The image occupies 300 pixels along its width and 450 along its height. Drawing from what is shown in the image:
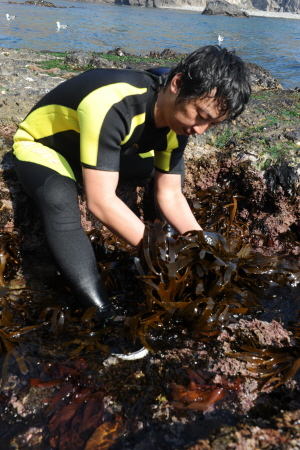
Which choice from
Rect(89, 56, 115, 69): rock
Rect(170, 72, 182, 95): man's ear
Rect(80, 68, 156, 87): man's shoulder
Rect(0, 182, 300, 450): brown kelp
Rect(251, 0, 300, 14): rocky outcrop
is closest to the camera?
Rect(0, 182, 300, 450): brown kelp

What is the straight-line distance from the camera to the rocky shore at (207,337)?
5.16 ft

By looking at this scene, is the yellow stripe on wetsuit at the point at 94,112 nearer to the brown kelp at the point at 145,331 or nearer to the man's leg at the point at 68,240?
the man's leg at the point at 68,240

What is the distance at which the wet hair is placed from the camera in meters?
1.94

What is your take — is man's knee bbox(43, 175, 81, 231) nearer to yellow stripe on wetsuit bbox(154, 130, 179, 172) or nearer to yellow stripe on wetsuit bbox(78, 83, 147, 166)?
yellow stripe on wetsuit bbox(78, 83, 147, 166)

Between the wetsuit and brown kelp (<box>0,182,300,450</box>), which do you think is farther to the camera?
the wetsuit

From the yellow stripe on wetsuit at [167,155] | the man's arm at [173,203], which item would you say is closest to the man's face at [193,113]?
the yellow stripe on wetsuit at [167,155]

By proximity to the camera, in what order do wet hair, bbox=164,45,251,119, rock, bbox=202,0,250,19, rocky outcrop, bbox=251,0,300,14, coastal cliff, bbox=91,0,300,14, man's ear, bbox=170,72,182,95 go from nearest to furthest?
1. wet hair, bbox=164,45,251,119
2. man's ear, bbox=170,72,182,95
3. rock, bbox=202,0,250,19
4. coastal cliff, bbox=91,0,300,14
5. rocky outcrop, bbox=251,0,300,14

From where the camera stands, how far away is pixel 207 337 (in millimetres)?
2133

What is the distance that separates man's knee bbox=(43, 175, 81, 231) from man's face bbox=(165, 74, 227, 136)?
2.47 ft

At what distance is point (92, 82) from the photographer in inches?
88.6

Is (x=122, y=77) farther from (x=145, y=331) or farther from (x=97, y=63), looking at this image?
(x=97, y=63)

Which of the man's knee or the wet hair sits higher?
the wet hair

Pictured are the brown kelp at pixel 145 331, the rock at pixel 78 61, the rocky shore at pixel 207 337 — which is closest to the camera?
the rocky shore at pixel 207 337

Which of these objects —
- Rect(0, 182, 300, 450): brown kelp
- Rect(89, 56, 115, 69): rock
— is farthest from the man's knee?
Rect(89, 56, 115, 69): rock
